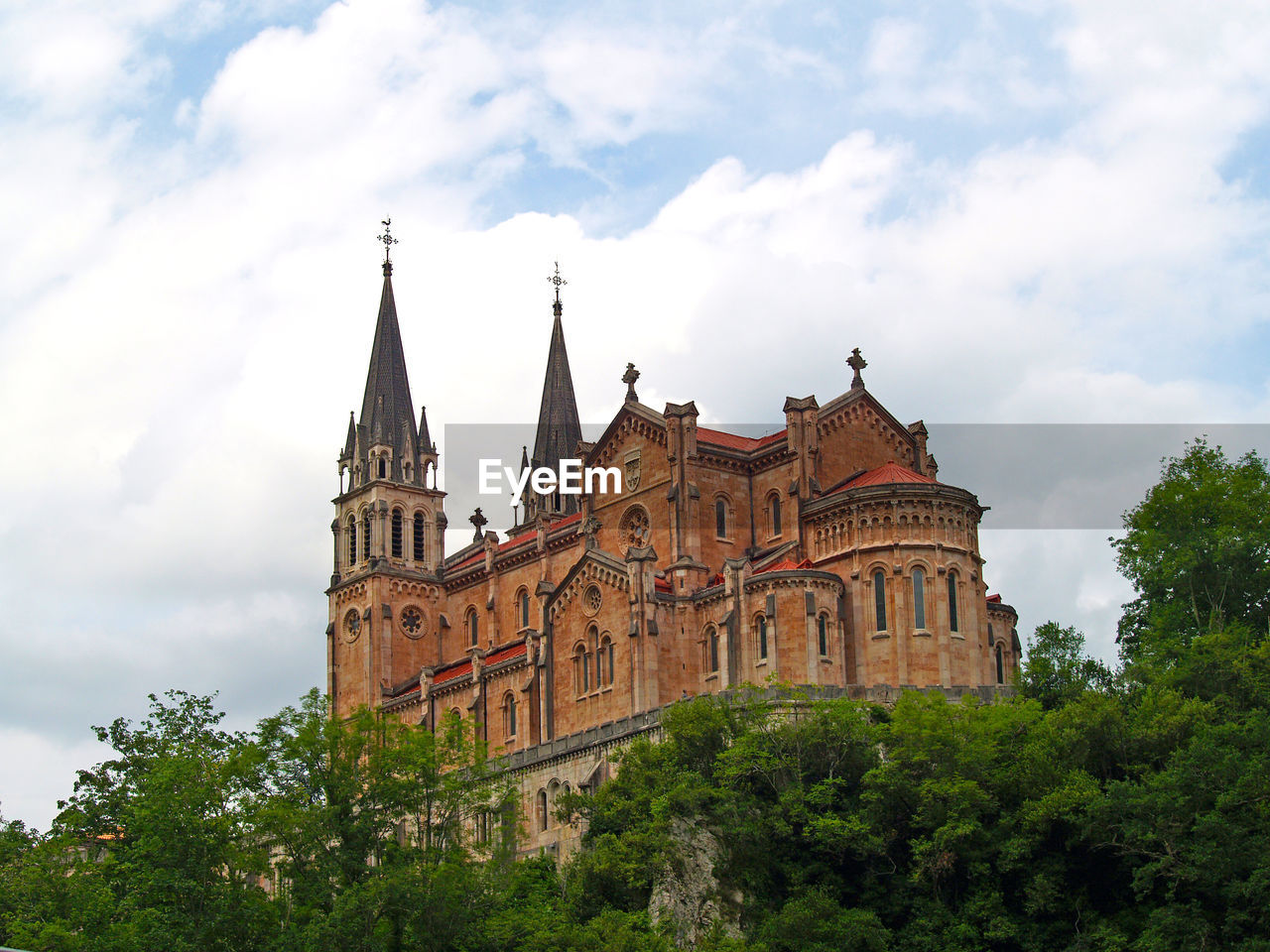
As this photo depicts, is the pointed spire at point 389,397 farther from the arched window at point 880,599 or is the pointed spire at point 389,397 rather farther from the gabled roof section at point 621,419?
the arched window at point 880,599

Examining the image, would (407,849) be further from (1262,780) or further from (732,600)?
(1262,780)

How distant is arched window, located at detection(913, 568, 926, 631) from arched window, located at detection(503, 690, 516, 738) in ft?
70.9

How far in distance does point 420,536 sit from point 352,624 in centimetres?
638

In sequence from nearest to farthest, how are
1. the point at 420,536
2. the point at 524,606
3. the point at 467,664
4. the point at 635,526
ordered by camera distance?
the point at 635,526 < the point at 467,664 < the point at 524,606 < the point at 420,536

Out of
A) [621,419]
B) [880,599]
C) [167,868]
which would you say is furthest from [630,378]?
[167,868]

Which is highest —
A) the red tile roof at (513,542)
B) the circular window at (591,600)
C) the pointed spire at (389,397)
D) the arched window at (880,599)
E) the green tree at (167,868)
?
the pointed spire at (389,397)

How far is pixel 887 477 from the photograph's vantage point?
8394cm

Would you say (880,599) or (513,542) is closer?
(880,599)

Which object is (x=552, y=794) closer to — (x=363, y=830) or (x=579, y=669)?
(x=579, y=669)

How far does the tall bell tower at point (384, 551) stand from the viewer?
106812mm

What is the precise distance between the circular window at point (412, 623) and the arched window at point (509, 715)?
15849mm

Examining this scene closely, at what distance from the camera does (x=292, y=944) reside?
61.3m

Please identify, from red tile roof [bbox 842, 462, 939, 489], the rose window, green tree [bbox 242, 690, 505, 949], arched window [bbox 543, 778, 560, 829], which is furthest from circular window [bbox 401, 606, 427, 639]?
green tree [bbox 242, 690, 505, 949]

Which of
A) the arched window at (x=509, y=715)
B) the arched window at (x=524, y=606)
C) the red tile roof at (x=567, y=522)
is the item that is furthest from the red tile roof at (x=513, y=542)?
the arched window at (x=509, y=715)
